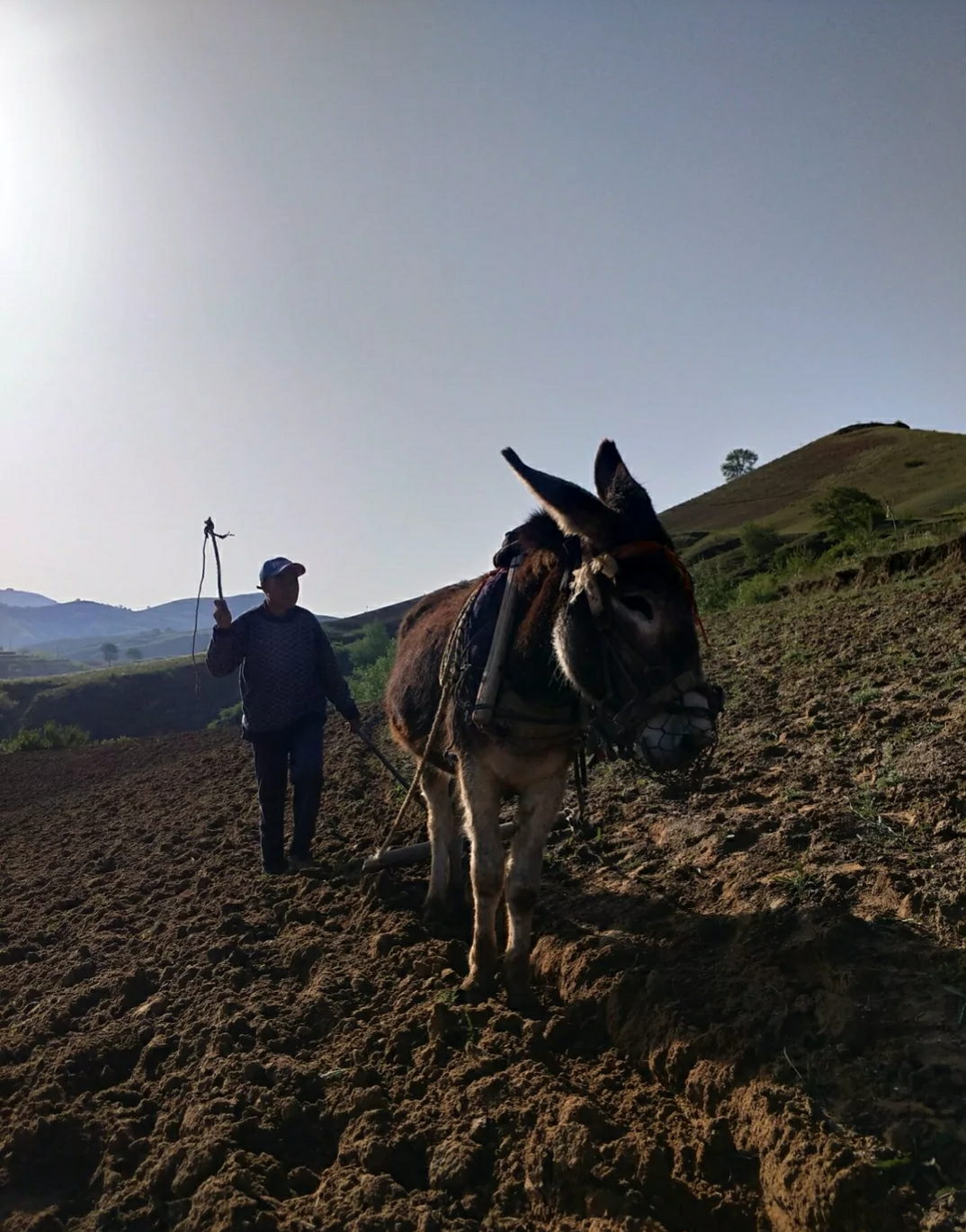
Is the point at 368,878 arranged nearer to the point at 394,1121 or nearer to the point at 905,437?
the point at 394,1121

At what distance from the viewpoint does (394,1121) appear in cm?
302

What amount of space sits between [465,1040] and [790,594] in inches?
566

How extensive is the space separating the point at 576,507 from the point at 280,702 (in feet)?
11.0

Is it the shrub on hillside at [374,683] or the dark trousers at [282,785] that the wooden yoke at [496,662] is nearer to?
the dark trousers at [282,785]

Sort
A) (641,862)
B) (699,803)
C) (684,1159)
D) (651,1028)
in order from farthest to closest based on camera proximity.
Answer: (699,803)
(641,862)
(651,1028)
(684,1159)

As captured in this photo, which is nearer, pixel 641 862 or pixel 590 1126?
pixel 590 1126

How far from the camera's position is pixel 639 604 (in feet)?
11.1

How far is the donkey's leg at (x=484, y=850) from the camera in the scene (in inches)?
156

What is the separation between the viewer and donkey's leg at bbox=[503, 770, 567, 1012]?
12.4 ft

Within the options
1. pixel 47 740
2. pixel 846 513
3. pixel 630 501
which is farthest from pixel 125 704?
pixel 630 501

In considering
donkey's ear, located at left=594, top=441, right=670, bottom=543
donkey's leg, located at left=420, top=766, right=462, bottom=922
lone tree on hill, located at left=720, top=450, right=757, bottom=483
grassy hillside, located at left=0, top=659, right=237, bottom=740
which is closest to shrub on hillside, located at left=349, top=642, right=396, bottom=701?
donkey's leg, located at left=420, top=766, right=462, bottom=922

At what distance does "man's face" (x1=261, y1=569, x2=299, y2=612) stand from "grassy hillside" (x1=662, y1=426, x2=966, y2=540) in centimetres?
3280

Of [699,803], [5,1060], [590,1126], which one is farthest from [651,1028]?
[5,1060]

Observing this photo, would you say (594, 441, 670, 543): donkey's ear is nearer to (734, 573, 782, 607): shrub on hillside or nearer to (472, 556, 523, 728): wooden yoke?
(472, 556, 523, 728): wooden yoke
